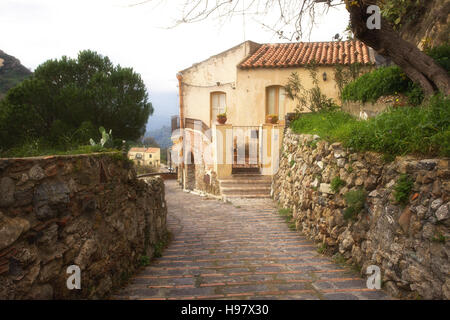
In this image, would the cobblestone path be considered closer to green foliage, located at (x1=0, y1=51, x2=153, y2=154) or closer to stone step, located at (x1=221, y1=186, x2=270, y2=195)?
green foliage, located at (x1=0, y1=51, x2=153, y2=154)

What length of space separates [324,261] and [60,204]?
3443 mm

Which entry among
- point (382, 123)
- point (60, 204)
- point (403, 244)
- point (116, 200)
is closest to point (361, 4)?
point (382, 123)

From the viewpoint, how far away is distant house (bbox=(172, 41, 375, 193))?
11.4m

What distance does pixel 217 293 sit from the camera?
3250 mm

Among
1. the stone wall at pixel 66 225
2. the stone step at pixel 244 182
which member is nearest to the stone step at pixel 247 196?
the stone step at pixel 244 182

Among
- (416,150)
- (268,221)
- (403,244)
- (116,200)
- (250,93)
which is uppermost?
(250,93)

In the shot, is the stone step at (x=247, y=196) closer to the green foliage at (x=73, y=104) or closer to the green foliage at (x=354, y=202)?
the green foliage at (x=73, y=104)

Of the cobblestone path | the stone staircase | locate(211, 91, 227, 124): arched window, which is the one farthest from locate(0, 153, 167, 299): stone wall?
locate(211, 91, 227, 124): arched window

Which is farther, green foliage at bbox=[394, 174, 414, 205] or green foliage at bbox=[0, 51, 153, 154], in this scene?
green foliage at bbox=[0, 51, 153, 154]

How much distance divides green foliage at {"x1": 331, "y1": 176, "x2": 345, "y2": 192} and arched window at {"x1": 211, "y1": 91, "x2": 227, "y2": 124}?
1128 cm

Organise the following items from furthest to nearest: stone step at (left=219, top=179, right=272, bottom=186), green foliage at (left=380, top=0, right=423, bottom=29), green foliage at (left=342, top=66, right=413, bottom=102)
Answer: stone step at (left=219, top=179, right=272, bottom=186) → green foliage at (left=380, top=0, right=423, bottom=29) → green foliage at (left=342, top=66, right=413, bottom=102)

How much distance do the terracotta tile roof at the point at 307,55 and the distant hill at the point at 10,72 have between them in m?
8.81

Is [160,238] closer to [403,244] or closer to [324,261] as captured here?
[324,261]

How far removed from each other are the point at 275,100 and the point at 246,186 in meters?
5.46
